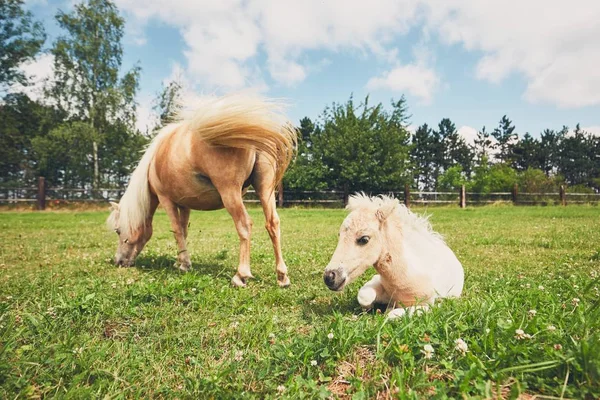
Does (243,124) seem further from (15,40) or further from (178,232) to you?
(15,40)

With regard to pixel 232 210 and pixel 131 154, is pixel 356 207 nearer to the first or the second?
pixel 232 210

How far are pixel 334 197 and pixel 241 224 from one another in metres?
26.6

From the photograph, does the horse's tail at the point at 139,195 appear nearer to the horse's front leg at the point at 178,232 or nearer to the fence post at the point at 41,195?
the horse's front leg at the point at 178,232

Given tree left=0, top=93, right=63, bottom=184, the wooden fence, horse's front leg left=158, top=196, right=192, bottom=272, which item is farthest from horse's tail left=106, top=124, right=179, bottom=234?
tree left=0, top=93, right=63, bottom=184

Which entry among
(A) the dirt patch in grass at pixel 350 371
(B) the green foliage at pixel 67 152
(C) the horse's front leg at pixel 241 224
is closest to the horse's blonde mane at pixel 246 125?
(C) the horse's front leg at pixel 241 224

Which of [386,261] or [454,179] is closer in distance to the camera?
[386,261]

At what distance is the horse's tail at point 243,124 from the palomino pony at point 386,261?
1504 mm

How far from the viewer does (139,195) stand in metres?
5.64

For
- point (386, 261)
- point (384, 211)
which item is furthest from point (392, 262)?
point (384, 211)

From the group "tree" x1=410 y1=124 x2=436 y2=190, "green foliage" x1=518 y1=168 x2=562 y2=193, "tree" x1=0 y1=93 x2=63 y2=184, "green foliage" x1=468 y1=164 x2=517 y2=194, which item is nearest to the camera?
"green foliage" x1=518 y1=168 x2=562 y2=193

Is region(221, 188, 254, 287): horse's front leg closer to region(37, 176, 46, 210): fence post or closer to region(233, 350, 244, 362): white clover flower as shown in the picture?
region(233, 350, 244, 362): white clover flower

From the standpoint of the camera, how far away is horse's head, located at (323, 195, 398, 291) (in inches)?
117

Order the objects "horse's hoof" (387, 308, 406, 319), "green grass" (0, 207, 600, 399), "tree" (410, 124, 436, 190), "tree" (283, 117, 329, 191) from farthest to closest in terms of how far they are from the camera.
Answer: "tree" (410, 124, 436, 190), "tree" (283, 117, 329, 191), "horse's hoof" (387, 308, 406, 319), "green grass" (0, 207, 600, 399)

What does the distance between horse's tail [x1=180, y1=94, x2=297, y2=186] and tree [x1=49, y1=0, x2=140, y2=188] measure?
30082 mm
